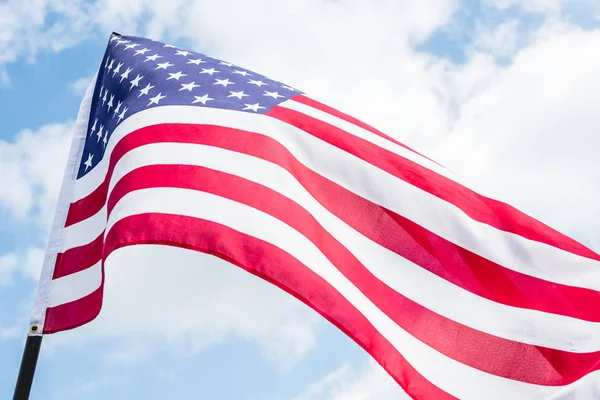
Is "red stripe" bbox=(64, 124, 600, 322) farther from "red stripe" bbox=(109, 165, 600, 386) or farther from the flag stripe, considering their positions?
the flag stripe

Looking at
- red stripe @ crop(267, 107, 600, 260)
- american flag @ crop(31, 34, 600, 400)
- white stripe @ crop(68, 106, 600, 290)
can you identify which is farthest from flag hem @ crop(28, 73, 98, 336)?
red stripe @ crop(267, 107, 600, 260)

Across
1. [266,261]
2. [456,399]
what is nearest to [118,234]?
[266,261]

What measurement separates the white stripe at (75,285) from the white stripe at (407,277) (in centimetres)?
85

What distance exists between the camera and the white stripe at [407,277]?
7184 millimetres

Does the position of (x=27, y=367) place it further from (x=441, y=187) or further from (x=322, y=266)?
(x=441, y=187)

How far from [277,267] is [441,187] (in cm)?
211

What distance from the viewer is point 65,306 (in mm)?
7145

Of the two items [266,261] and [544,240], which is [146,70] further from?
[544,240]

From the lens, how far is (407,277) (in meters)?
7.28

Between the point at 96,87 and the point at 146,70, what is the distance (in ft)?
3.38

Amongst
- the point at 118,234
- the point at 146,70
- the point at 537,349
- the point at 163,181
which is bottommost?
the point at 537,349

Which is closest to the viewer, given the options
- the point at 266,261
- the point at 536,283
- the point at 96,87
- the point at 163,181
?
the point at 266,261

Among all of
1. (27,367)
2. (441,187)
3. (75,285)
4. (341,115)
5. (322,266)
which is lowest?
(27,367)

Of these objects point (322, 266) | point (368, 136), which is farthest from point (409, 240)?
point (368, 136)
